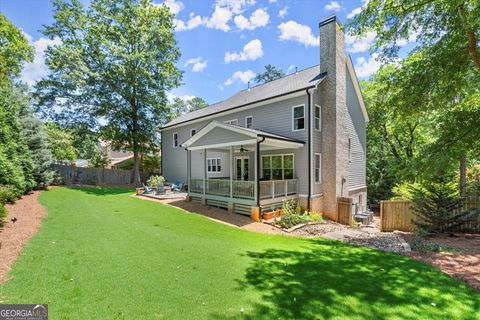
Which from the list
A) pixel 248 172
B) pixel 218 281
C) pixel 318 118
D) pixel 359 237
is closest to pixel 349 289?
pixel 218 281

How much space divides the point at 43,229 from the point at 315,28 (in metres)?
16.1

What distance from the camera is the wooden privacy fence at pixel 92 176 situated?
2150 centimetres

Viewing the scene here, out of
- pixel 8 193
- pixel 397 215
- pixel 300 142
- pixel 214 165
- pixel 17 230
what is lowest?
pixel 397 215

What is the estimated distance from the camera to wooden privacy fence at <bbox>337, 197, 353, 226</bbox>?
1242 centimetres

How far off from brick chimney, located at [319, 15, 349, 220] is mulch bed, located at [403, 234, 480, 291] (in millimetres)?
4714

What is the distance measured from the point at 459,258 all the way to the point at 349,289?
4.33m

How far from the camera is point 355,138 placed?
16234 mm

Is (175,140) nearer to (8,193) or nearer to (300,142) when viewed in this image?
(8,193)

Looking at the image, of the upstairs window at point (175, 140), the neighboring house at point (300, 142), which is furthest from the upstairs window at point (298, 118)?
the upstairs window at point (175, 140)

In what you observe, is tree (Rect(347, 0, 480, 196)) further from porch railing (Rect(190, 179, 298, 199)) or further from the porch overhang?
porch railing (Rect(190, 179, 298, 199))

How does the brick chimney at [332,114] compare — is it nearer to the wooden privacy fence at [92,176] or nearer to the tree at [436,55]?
the tree at [436,55]

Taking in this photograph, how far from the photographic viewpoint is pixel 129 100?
24.3 m

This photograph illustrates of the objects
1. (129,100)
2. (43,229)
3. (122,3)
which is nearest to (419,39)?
(43,229)

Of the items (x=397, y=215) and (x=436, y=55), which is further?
(x=397, y=215)
